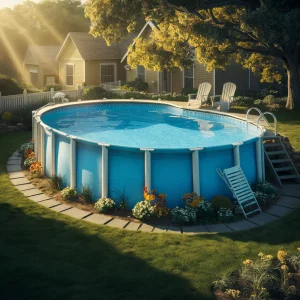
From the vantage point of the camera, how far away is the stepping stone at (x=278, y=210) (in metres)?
11.1

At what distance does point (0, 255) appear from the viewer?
8.47 metres

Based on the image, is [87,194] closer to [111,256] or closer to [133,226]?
[133,226]

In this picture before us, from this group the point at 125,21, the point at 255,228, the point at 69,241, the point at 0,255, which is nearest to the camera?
the point at 0,255

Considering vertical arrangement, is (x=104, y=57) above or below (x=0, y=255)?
above

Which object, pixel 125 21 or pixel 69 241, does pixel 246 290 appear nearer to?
pixel 69 241

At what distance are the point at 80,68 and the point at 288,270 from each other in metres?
34.1

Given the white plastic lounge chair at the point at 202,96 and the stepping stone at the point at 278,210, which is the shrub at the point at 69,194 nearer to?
the stepping stone at the point at 278,210

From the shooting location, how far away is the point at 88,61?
38875mm

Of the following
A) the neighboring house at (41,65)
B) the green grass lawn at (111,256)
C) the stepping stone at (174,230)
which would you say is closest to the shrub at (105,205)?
the green grass lawn at (111,256)

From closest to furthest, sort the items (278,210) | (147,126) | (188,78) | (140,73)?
(278,210) < (147,126) < (188,78) < (140,73)

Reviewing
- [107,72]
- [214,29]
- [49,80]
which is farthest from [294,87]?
[49,80]

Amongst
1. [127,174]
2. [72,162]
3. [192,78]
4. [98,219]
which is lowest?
[98,219]

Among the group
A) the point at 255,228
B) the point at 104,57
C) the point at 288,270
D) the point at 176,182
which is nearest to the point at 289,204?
the point at 255,228

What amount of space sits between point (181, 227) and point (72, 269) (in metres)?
3.21
